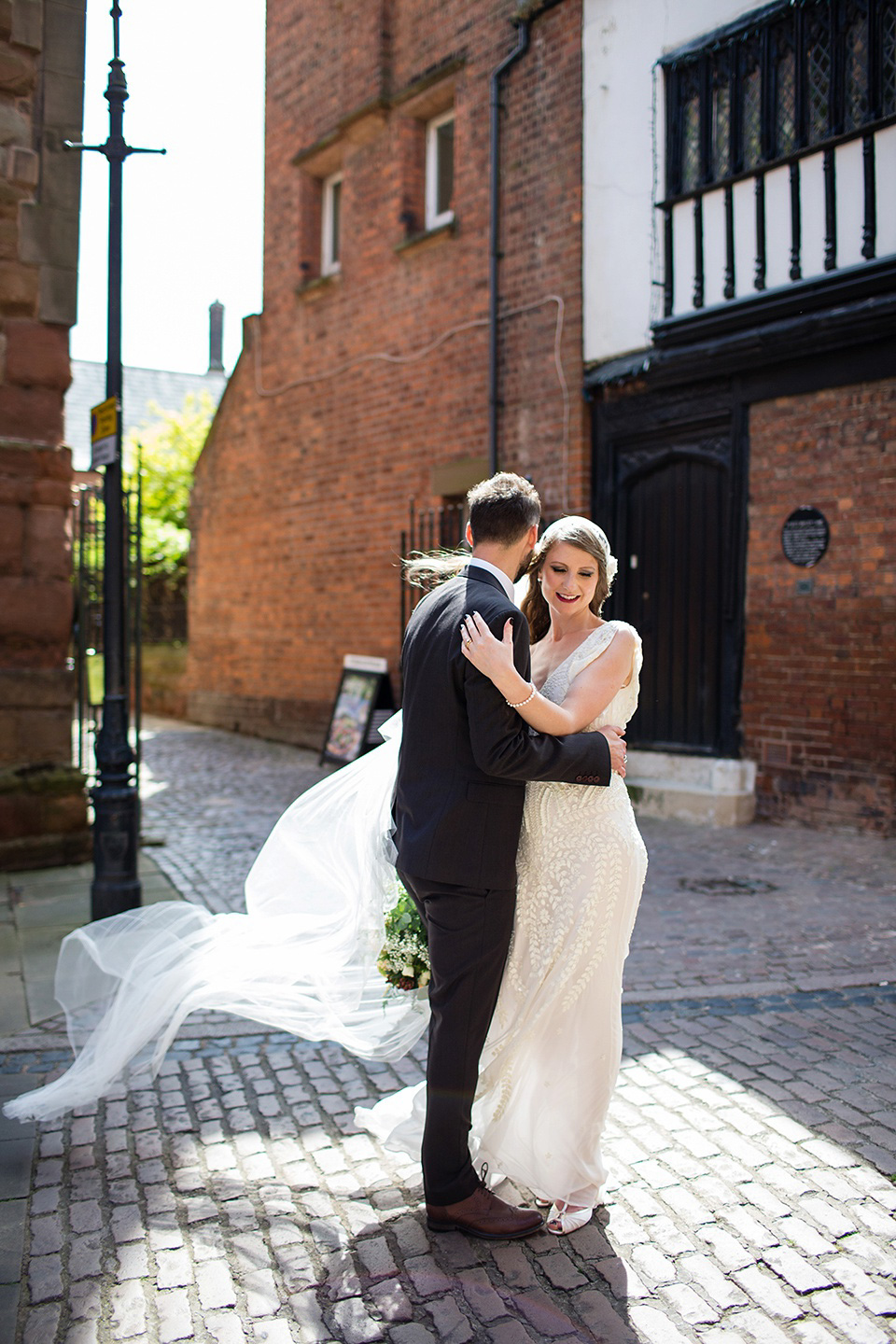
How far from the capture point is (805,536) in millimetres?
7938

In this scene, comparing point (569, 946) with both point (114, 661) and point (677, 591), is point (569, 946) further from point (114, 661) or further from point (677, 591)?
point (677, 591)

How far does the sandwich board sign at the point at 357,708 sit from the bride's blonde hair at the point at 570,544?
7.85 meters

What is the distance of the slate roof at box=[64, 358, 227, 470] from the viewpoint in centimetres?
2991

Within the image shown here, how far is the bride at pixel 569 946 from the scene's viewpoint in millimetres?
2900

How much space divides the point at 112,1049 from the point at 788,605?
621 centimetres

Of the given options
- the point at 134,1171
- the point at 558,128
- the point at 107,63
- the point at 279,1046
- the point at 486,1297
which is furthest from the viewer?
the point at 558,128

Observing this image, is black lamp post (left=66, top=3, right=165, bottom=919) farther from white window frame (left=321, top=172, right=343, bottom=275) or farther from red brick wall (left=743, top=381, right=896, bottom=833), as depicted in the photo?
white window frame (left=321, top=172, right=343, bottom=275)

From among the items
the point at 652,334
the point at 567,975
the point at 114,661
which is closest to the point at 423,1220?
the point at 567,975

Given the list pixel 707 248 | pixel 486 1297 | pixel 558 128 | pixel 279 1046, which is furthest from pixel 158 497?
pixel 486 1297

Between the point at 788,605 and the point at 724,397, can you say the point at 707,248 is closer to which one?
the point at 724,397

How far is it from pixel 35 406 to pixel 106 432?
1.70m

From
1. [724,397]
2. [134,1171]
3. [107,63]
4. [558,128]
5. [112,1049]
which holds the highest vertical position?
[558,128]

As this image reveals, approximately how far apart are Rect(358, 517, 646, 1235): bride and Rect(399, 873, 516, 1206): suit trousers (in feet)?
0.55

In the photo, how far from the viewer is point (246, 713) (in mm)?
14781
